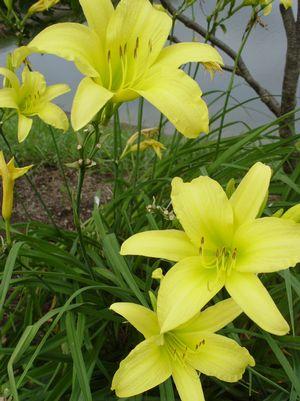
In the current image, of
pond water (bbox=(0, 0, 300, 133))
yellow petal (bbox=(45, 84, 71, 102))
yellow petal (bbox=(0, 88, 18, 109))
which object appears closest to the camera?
yellow petal (bbox=(0, 88, 18, 109))

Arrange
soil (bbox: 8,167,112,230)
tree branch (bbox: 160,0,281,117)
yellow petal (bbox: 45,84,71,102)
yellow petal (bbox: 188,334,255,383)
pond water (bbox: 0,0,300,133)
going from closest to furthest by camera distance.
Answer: yellow petal (bbox: 188,334,255,383) → yellow petal (bbox: 45,84,71,102) → tree branch (bbox: 160,0,281,117) → soil (bbox: 8,167,112,230) → pond water (bbox: 0,0,300,133)

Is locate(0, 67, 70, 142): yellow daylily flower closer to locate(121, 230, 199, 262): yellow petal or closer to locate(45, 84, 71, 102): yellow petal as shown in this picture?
locate(45, 84, 71, 102): yellow petal

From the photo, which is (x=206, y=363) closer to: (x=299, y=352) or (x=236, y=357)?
(x=236, y=357)

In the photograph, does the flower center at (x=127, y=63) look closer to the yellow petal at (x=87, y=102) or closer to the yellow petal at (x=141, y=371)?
the yellow petal at (x=87, y=102)

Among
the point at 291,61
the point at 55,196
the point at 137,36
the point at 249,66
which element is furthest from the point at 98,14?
the point at 249,66

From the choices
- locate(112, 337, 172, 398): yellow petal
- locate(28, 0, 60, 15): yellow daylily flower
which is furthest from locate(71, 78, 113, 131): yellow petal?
locate(28, 0, 60, 15): yellow daylily flower

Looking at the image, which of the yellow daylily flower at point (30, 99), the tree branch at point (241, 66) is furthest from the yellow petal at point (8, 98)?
the tree branch at point (241, 66)
